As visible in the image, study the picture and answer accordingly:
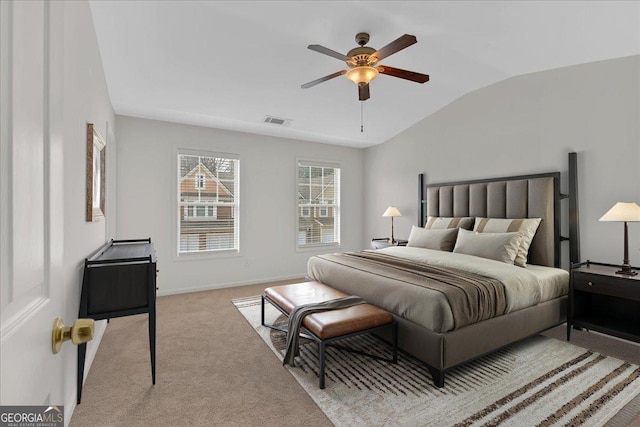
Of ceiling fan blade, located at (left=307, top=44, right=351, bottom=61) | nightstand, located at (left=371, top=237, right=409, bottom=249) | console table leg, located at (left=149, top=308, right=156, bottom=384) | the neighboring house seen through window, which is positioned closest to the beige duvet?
nightstand, located at (left=371, top=237, right=409, bottom=249)

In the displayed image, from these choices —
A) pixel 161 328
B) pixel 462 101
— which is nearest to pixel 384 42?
pixel 462 101

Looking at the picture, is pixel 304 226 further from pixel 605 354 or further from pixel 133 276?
pixel 605 354

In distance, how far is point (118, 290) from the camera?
84.8 inches

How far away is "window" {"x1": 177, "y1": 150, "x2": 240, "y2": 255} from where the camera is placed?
4.66m

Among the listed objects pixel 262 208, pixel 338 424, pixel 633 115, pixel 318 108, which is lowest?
pixel 338 424

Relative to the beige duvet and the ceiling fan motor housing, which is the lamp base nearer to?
the beige duvet

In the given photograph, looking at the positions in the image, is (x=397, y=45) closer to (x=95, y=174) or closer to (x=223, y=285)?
(x=95, y=174)

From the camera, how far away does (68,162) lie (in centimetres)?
179

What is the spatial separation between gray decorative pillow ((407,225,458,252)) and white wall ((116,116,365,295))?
2186mm

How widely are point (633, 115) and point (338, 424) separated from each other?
368 centimetres

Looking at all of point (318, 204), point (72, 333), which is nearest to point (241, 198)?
point (318, 204)

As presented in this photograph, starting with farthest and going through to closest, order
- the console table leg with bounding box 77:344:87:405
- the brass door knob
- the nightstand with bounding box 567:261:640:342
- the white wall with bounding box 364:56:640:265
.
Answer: the white wall with bounding box 364:56:640:265 → the nightstand with bounding box 567:261:640:342 → the console table leg with bounding box 77:344:87:405 → the brass door knob

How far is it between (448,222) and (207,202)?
141 inches

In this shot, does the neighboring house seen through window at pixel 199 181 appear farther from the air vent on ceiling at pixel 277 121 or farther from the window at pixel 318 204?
the window at pixel 318 204
